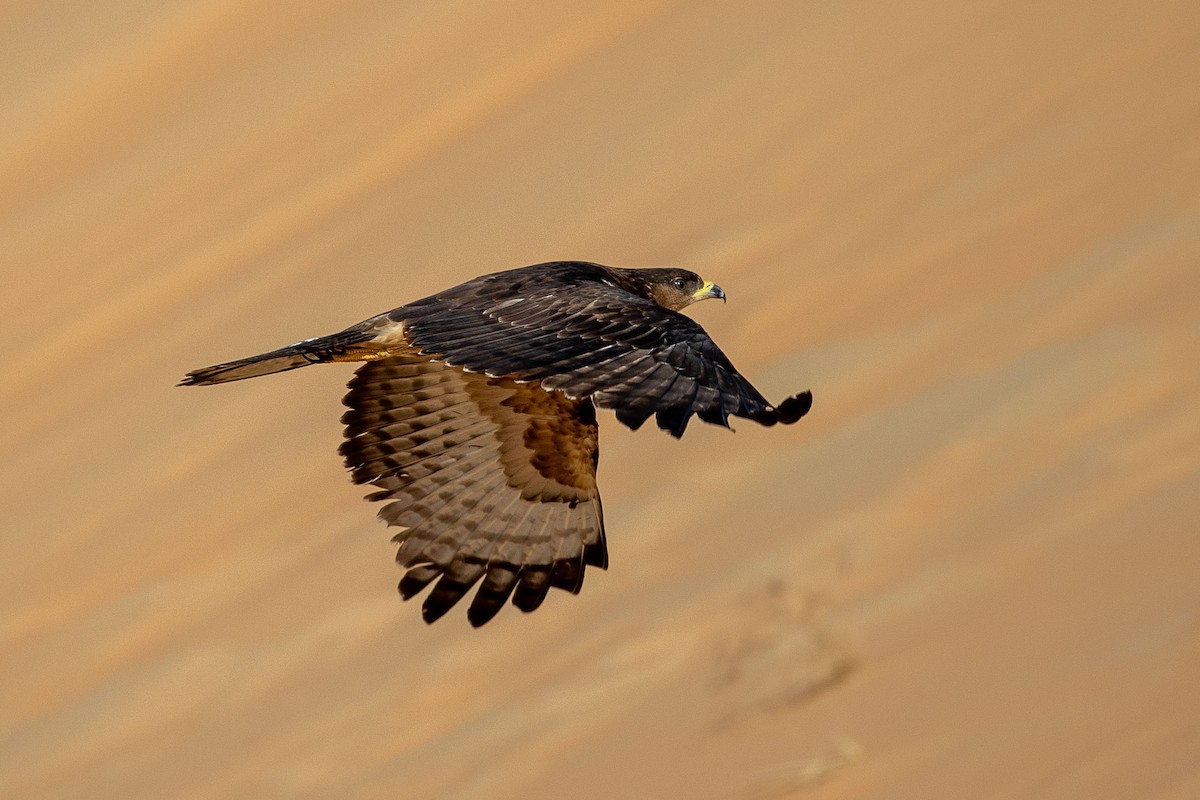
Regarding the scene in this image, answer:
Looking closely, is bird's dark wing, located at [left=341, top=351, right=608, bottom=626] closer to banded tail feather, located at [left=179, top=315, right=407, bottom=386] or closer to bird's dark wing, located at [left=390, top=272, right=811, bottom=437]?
banded tail feather, located at [left=179, top=315, right=407, bottom=386]

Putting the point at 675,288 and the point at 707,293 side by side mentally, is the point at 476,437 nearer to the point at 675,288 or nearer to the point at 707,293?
the point at 675,288

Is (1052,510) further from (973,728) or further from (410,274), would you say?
(410,274)

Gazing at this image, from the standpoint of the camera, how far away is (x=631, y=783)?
28.3 feet

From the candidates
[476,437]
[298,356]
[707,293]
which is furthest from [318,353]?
[707,293]

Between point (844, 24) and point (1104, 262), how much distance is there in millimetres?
3231

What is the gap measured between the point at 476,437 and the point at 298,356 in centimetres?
96

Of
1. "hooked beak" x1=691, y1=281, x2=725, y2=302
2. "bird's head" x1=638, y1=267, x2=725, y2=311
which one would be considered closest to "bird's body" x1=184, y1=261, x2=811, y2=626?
"bird's head" x1=638, y1=267, x2=725, y2=311

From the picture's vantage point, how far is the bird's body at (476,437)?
23.6 ft

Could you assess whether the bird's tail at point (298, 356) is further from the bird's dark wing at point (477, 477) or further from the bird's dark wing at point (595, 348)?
the bird's dark wing at point (477, 477)

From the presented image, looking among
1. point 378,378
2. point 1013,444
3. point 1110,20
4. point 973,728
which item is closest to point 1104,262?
point 1013,444

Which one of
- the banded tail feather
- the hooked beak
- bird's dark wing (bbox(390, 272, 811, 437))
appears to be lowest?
bird's dark wing (bbox(390, 272, 811, 437))

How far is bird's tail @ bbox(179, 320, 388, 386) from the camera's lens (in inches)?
287

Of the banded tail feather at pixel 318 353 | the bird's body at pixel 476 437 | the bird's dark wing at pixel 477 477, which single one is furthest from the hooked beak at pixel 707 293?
the banded tail feather at pixel 318 353

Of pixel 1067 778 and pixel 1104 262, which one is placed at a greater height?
pixel 1104 262
